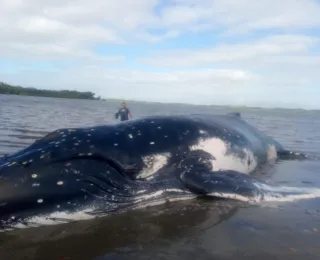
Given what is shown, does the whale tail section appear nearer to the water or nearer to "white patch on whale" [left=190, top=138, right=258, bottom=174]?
the water

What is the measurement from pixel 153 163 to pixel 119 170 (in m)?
0.69

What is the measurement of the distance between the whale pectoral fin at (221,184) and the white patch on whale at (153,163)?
16.4 inches

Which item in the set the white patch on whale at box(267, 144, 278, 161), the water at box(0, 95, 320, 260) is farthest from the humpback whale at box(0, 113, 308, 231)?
the white patch on whale at box(267, 144, 278, 161)

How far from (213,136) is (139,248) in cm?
376

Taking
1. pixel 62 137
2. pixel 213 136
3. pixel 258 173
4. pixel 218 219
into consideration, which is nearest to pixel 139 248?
pixel 218 219

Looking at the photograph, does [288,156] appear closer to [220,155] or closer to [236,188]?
[220,155]

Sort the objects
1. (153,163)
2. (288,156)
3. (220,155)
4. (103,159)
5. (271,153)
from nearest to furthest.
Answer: (103,159) < (153,163) < (220,155) < (271,153) < (288,156)

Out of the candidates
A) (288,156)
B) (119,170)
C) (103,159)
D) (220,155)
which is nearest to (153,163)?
(119,170)

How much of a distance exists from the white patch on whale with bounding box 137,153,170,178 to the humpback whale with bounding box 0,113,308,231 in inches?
0.6

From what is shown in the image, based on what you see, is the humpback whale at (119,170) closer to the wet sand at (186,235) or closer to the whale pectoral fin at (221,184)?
the whale pectoral fin at (221,184)

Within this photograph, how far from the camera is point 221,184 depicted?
20.2ft

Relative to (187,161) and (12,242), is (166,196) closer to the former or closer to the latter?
(187,161)

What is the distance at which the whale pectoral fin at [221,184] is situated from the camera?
238 inches

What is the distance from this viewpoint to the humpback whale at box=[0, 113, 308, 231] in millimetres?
5023
